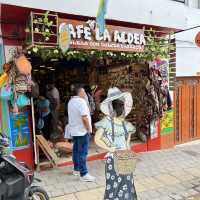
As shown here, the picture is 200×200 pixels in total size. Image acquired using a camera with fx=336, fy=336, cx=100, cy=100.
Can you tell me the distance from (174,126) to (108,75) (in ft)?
7.44

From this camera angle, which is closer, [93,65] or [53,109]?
[53,109]

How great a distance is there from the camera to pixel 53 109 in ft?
26.6

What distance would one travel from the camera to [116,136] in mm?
4191

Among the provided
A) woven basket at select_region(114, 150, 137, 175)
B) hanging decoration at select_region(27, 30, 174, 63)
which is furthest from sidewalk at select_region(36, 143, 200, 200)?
hanging decoration at select_region(27, 30, 174, 63)

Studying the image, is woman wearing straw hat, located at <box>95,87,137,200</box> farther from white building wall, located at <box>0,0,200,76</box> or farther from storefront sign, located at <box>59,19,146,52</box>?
white building wall, located at <box>0,0,200,76</box>

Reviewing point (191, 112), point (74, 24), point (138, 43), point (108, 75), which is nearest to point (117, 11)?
point (138, 43)

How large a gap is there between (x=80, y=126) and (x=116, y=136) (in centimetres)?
172

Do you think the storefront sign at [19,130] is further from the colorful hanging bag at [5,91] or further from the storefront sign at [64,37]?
the storefront sign at [64,37]

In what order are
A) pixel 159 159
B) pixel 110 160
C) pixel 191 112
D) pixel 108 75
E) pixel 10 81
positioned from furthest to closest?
pixel 191 112
pixel 108 75
pixel 159 159
pixel 10 81
pixel 110 160

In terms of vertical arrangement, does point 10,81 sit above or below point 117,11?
below

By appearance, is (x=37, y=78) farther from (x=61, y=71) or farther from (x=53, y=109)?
(x=53, y=109)

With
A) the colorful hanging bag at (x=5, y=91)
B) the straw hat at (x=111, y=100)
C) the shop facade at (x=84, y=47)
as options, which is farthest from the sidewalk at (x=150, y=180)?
the straw hat at (x=111, y=100)

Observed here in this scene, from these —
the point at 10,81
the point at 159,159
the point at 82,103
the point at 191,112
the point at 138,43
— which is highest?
the point at 138,43

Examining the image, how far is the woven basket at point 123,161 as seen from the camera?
419cm
